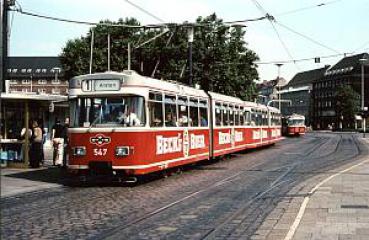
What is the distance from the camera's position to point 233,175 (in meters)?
18.7

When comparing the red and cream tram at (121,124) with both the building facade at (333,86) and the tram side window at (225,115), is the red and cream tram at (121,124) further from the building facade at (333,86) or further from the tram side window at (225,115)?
the building facade at (333,86)

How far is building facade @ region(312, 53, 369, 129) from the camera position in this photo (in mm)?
145000

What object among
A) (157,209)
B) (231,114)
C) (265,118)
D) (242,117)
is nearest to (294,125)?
(265,118)

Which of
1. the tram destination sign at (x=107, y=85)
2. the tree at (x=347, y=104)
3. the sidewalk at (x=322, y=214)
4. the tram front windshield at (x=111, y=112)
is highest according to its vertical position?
the tree at (x=347, y=104)

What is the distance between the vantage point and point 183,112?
19.1 meters

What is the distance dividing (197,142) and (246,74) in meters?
34.0

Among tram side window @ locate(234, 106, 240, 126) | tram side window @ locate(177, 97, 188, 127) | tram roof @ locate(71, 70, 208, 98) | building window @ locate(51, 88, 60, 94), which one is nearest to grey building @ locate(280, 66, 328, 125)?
building window @ locate(51, 88, 60, 94)

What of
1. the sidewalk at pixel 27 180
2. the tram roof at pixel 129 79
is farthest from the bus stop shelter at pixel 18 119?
the tram roof at pixel 129 79

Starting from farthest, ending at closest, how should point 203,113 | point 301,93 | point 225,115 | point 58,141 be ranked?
point 301,93, point 225,115, point 203,113, point 58,141

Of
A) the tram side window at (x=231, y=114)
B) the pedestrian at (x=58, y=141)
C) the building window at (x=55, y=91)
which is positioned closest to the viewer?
the pedestrian at (x=58, y=141)

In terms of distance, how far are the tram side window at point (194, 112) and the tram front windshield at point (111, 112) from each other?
16.5 feet

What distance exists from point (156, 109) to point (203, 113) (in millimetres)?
6006

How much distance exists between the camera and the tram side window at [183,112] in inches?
732

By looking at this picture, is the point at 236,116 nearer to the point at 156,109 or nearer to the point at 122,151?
the point at 156,109
